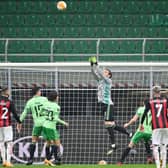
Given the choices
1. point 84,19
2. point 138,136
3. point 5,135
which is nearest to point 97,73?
point 138,136

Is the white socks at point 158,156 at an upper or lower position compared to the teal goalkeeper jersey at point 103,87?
lower

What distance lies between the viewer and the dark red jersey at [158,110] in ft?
41.4

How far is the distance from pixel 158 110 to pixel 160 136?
0.48 meters

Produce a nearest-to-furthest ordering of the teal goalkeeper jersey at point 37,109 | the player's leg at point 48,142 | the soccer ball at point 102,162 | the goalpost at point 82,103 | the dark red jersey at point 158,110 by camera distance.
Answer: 1. the dark red jersey at point 158,110
2. the player's leg at point 48,142
3. the teal goalkeeper jersey at point 37,109
4. the soccer ball at point 102,162
5. the goalpost at point 82,103

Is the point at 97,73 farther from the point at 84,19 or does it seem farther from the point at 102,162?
the point at 84,19

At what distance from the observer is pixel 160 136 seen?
12.8 m

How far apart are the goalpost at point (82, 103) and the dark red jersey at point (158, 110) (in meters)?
3.75

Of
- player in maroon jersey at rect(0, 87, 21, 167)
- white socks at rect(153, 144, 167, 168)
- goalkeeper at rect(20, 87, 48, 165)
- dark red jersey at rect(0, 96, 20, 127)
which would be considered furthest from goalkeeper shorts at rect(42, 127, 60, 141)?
white socks at rect(153, 144, 167, 168)

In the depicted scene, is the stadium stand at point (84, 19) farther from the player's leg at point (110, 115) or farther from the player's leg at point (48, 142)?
the player's leg at point (48, 142)

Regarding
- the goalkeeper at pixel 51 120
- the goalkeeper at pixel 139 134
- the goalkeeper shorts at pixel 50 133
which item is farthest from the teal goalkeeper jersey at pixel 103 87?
the goalkeeper shorts at pixel 50 133

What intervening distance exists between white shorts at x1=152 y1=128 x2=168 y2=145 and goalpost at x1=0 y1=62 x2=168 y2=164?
3.70 meters

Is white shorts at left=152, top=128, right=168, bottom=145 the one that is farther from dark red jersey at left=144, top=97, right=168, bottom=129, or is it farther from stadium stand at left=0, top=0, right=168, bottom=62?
stadium stand at left=0, top=0, right=168, bottom=62

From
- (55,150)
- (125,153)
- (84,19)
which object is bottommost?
(125,153)

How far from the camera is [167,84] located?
55.2 feet
